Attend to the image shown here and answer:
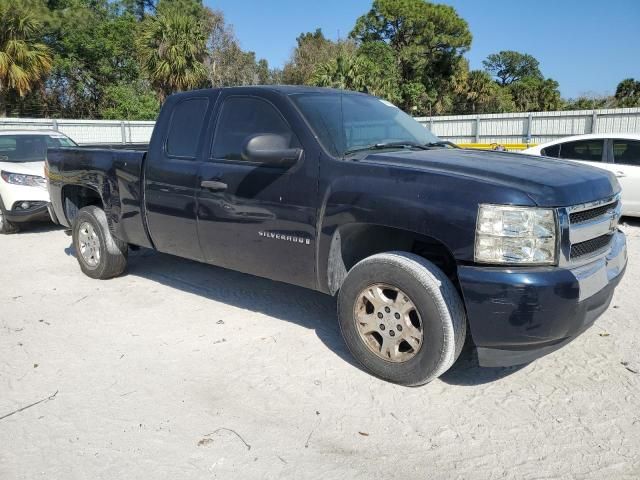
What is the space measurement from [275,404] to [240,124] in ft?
7.06

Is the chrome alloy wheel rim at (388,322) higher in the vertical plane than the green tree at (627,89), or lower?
lower

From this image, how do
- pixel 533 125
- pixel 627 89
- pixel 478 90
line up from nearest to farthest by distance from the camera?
pixel 533 125
pixel 478 90
pixel 627 89

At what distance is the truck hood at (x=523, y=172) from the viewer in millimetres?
3068

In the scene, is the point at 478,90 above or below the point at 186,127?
above

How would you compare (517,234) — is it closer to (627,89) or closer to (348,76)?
(348,76)

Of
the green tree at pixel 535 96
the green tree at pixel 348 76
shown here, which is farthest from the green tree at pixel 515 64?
the green tree at pixel 348 76

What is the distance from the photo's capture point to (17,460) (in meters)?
2.83

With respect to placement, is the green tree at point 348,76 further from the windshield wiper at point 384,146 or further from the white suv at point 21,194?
the windshield wiper at point 384,146

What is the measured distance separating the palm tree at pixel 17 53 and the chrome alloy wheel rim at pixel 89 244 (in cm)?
2025

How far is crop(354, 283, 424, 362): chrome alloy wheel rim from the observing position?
11.1 feet

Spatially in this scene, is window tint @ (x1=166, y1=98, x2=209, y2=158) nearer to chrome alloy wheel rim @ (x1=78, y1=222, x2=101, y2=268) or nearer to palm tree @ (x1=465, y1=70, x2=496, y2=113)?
chrome alloy wheel rim @ (x1=78, y1=222, x2=101, y2=268)

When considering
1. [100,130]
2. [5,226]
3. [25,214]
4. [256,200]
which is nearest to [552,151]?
[256,200]

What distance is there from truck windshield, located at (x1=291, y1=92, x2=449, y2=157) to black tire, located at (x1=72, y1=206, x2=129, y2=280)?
8.88ft

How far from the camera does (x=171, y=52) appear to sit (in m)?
26.5
